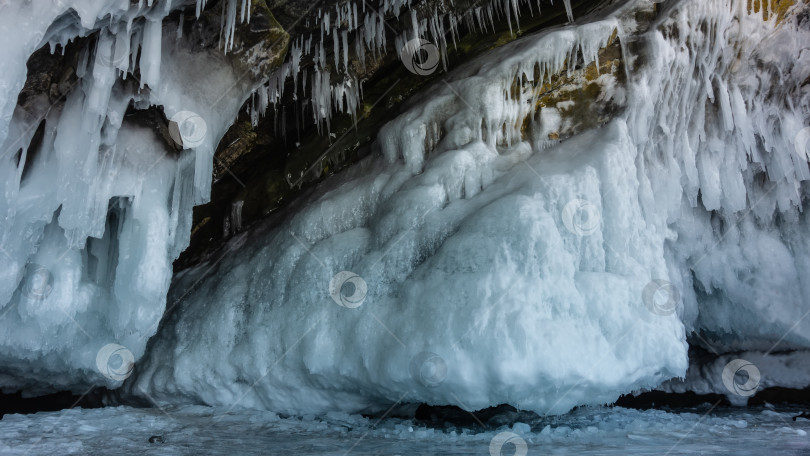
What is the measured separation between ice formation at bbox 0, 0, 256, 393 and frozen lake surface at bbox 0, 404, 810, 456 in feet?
2.80

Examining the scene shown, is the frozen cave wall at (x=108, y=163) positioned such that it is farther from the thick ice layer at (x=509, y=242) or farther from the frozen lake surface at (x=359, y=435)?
the thick ice layer at (x=509, y=242)

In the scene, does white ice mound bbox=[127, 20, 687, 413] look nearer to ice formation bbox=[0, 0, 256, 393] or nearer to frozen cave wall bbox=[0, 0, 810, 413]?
frozen cave wall bbox=[0, 0, 810, 413]

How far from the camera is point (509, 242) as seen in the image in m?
4.61

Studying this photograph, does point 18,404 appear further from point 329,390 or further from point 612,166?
point 612,166

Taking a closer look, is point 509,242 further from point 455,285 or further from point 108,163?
point 108,163

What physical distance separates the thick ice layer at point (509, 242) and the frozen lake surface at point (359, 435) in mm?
311

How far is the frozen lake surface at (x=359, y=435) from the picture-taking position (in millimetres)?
3793

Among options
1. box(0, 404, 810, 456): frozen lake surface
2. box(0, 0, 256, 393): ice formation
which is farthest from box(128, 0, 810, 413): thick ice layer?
box(0, 0, 256, 393): ice formation

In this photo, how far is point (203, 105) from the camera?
5.07 meters

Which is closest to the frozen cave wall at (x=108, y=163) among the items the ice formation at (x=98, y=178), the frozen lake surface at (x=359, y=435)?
the ice formation at (x=98, y=178)

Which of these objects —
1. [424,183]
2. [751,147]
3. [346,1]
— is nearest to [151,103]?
[346,1]

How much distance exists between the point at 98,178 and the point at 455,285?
3.13 meters

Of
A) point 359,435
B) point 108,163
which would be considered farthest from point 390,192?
point 108,163

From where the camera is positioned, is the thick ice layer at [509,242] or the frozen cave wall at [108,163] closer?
the frozen cave wall at [108,163]
